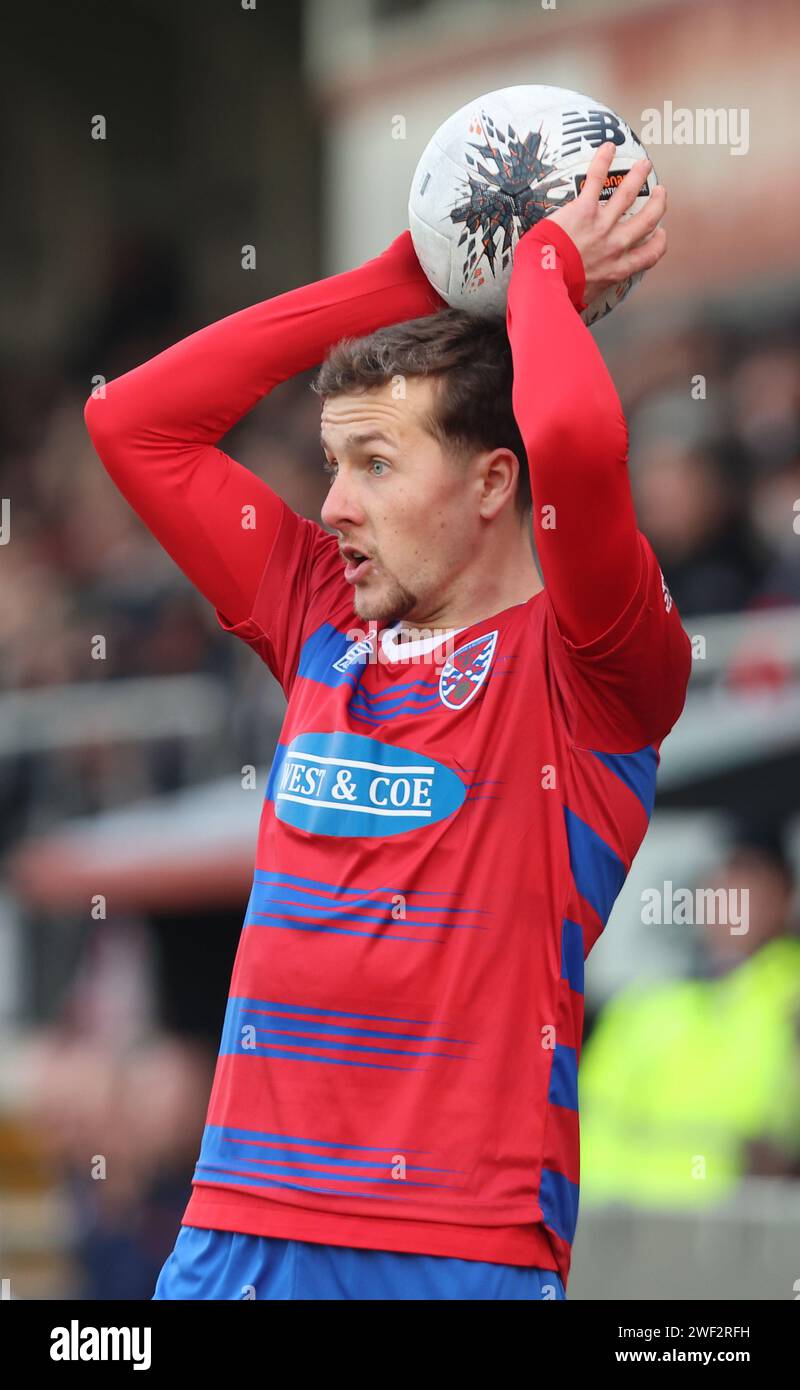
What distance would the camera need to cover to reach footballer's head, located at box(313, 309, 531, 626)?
2.76 m

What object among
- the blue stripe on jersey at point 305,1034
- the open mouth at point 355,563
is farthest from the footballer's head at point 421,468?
the blue stripe on jersey at point 305,1034

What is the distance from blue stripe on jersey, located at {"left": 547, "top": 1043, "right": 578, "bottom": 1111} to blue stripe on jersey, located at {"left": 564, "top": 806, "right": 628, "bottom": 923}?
0.22 metres

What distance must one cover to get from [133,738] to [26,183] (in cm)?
644

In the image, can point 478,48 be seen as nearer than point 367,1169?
No

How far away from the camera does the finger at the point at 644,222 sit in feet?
9.03

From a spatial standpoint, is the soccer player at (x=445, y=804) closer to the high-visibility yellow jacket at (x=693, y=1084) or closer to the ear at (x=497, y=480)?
the ear at (x=497, y=480)

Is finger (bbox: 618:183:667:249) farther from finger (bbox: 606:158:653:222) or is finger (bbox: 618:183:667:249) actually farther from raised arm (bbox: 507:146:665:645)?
raised arm (bbox: 507:146:665:645)

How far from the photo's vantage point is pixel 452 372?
2.79 m

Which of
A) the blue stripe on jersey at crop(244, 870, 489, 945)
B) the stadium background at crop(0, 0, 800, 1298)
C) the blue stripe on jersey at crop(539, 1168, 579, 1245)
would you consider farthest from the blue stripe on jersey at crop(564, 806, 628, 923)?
the stadium background at crop(0, 0, 800, 1298)

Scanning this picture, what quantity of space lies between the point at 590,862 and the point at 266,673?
551cm

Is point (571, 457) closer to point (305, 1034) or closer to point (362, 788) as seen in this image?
point (362, 788)

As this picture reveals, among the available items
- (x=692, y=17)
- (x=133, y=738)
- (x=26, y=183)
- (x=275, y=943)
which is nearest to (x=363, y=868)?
(x=275, y=943)
